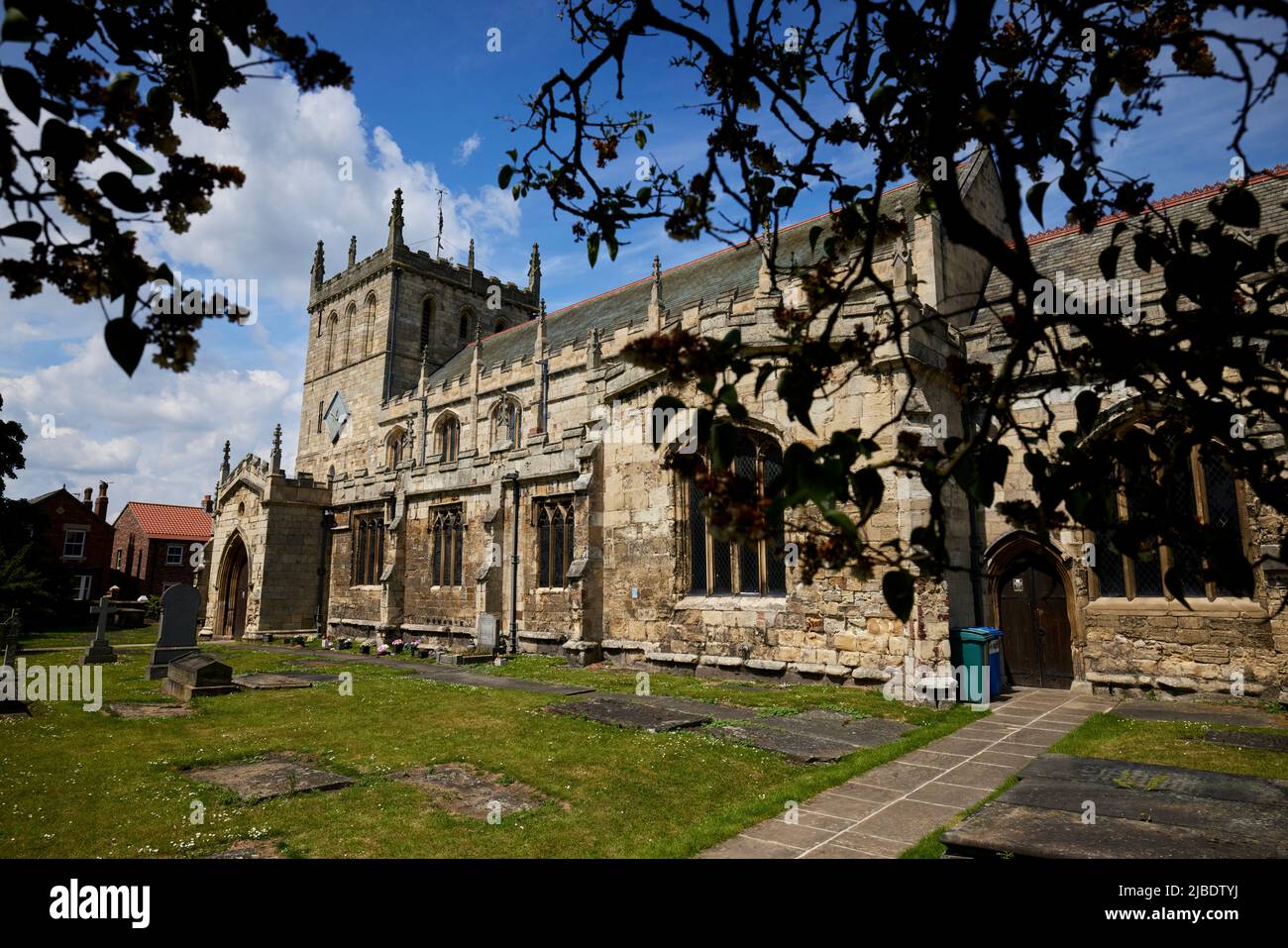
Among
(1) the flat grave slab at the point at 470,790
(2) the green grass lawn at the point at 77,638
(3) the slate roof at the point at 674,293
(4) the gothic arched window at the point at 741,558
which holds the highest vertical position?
(3) the slate roof at the point at 674,293

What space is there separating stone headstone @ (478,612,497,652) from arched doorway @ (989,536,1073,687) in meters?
12.1

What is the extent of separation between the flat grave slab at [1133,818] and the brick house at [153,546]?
174 feet

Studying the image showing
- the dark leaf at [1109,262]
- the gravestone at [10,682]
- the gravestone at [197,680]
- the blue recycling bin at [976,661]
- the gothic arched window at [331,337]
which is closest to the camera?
the dark leaf at [1109,262]

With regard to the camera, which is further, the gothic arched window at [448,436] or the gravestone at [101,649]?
the gothic arched window at [448,436]

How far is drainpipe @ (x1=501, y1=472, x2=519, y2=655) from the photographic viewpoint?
1926cm

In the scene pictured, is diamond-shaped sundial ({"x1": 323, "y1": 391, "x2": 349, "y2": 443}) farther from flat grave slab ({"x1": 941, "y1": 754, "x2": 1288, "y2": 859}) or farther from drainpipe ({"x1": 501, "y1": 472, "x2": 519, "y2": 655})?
flat grave slab ({"x1": 941, "y1": 754, "x2": 1288, "y2": 859})

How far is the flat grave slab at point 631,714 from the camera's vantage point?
932 cm

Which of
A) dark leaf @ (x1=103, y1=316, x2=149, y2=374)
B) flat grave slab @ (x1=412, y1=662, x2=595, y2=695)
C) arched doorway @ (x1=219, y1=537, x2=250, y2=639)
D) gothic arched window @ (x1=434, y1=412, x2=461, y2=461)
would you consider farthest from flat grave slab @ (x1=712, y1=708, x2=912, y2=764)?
gothic arched window @ (x1=434, y1=412, x2=461, y2=461)

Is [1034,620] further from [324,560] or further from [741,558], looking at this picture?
[324,560]

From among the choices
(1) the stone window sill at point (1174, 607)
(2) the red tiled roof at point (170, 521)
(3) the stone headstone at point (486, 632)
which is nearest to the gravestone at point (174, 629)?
(3) the stone headstone at point (486, 632)

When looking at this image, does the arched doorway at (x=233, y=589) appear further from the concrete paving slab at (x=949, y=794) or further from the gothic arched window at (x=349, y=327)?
the concrete paving slab at (x=949, y=794)

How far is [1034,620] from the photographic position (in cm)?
1397
